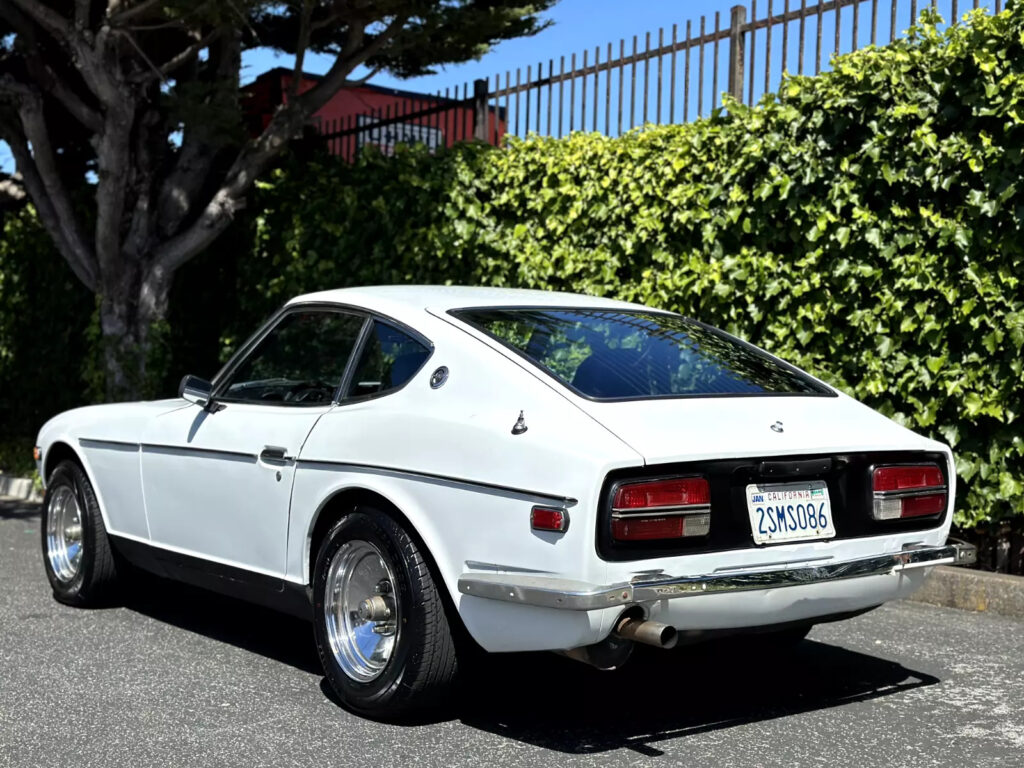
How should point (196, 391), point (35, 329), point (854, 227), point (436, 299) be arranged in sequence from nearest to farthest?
1. point (436, 299)
2. point (196, 391)
3. point (854, 227)
4. point (35, 329)

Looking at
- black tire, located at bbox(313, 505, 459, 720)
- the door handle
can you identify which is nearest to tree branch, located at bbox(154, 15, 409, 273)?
the door handle

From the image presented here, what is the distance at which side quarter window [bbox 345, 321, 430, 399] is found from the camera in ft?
15.3

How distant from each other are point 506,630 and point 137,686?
5.46 feet

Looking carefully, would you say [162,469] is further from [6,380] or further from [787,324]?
[6,380]

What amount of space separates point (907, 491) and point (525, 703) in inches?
61.1

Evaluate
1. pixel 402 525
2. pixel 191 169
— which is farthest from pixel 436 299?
pixel 191 169

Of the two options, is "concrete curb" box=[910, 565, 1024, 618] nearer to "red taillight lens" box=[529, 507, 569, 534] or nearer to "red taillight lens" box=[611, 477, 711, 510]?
"red taillight lens" box=[611, 477, 711, 510]

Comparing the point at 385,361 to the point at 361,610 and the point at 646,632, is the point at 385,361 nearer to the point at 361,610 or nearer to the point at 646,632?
the point at 361,610

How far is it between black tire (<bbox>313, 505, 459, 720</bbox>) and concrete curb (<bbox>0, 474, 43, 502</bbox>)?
776 cm

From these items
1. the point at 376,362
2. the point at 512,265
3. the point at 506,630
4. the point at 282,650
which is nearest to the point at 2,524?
the point at 512,265

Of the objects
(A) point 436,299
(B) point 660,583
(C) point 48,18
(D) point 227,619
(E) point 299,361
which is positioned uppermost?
(C) point 48,18

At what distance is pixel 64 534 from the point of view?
257 inches

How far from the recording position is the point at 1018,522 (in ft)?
23.0

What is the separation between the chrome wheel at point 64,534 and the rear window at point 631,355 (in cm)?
271
